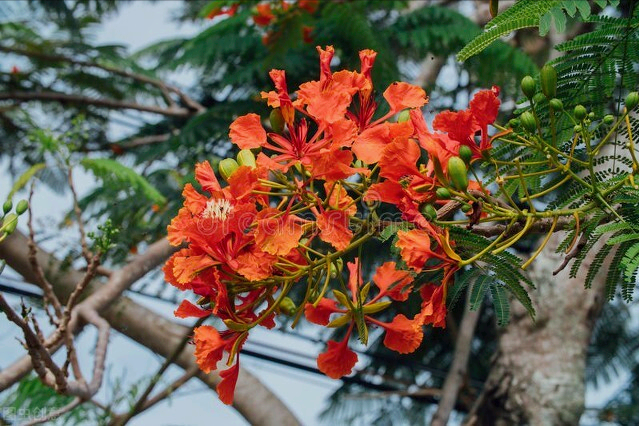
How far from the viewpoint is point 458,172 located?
0.97m

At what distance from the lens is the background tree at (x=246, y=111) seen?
277 centimetres

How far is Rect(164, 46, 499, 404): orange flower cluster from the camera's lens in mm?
1020

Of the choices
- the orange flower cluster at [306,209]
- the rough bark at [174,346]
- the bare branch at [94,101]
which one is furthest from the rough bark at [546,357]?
the orange flower cluster at [306,209]

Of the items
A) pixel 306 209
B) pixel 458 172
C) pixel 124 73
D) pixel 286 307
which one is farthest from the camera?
pixel 124 73

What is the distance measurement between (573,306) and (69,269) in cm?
183

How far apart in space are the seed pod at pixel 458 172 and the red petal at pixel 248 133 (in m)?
0.27

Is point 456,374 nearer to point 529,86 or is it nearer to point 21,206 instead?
point 21,206

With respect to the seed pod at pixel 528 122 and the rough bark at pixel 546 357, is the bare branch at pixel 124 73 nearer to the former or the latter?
the rough bark at pixel 546 357

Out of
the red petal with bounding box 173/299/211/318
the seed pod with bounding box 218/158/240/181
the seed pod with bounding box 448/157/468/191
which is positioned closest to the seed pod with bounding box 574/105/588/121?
the seed pod with bounding box 448/157/468/191

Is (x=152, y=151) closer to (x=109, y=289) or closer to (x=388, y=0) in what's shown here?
(x=109, y=289)

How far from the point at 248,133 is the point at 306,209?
141mm

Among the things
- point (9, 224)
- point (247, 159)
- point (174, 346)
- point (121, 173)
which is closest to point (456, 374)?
point (174, 346)

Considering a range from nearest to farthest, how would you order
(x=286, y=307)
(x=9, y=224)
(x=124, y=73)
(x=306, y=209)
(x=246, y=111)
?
(x=306, y=209), (x=286, y=307), (x=9, y=224), (x=246, y=111), (x=124, y=73)

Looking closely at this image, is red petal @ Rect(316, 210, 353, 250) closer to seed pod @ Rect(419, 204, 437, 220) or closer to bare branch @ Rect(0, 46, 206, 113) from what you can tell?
seed pod @ Rect(419, 204, 437, 220)
